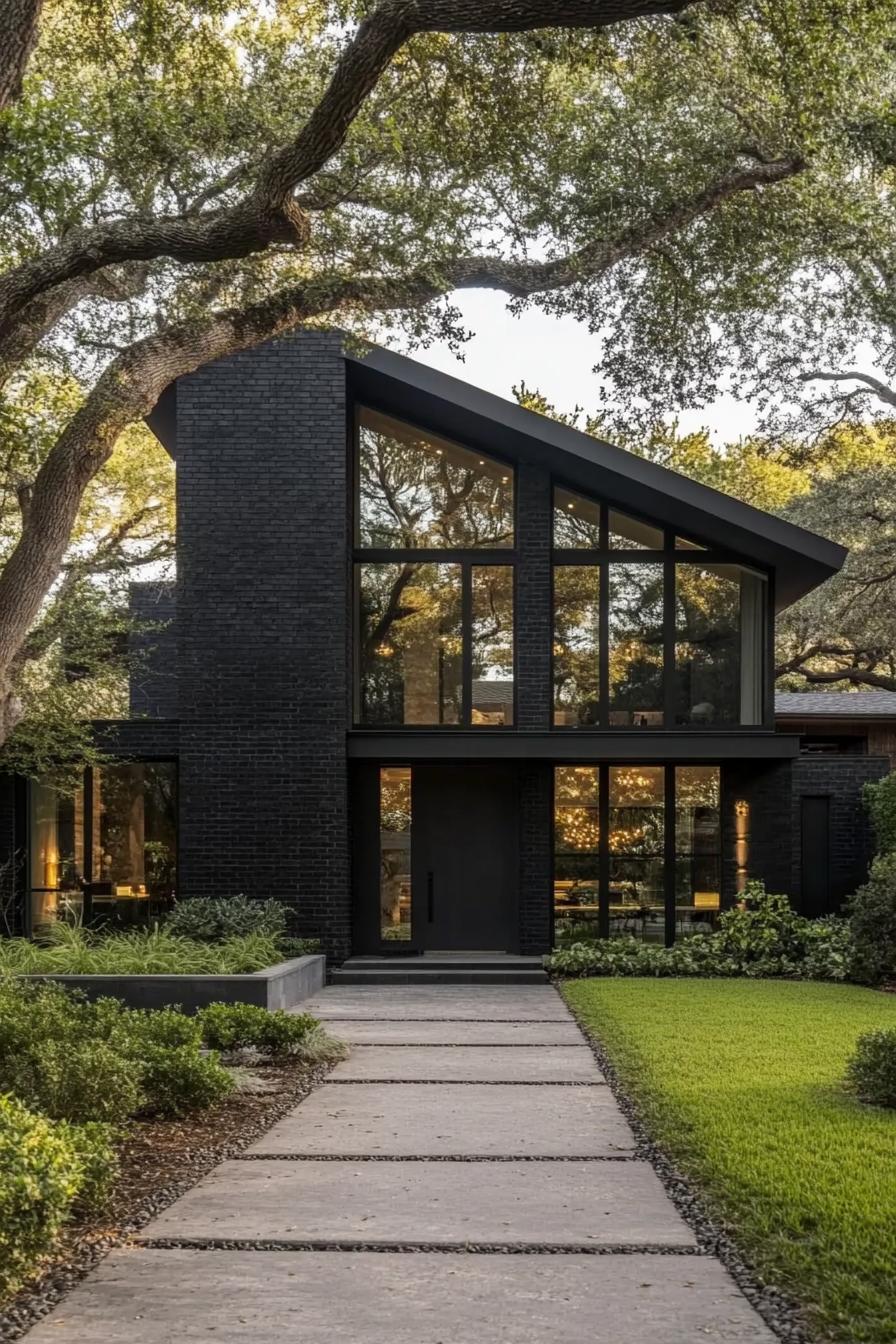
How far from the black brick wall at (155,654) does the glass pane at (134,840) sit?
1.59 metres

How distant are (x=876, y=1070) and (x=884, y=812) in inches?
362

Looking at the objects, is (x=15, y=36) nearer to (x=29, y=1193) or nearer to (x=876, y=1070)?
(x=29, y=1193)

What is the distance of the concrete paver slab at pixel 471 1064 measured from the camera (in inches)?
360

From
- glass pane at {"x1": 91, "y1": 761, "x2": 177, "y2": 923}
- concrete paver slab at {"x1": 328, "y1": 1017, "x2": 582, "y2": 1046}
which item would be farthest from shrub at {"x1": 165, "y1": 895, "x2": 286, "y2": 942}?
concrete paver slab at {"x1": 328, "y1": 1017, "x2": 582, "y2": 1046}

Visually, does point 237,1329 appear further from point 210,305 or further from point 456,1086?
point 210,305

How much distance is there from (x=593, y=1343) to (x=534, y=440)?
40.2 feet

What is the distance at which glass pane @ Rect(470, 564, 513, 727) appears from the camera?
15805mm

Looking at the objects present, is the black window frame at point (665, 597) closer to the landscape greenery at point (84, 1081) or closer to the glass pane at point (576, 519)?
the glass pane at point (576, 519)

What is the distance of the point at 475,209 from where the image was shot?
9.41 meters

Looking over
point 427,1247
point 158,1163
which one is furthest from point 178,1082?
point 427,1247

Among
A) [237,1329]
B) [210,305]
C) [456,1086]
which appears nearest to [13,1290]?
[237,1329]

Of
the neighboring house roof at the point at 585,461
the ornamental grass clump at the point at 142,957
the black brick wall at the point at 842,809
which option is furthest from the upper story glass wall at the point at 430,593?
the black brick wall at the point at 842,809

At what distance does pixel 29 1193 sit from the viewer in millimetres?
4684

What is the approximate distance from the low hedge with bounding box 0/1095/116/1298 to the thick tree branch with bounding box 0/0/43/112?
4442mm
